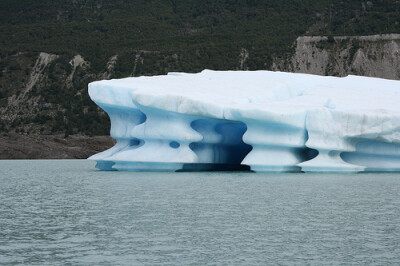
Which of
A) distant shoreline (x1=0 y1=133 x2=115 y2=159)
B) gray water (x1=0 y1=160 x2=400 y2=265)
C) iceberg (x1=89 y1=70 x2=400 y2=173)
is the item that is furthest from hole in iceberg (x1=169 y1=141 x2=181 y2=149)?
distant shoreline (x1=0 y1=133 x2=115 y2=159)

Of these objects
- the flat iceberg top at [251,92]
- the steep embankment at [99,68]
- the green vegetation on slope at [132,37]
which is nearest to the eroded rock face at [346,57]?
the steep embankment at [99,68]

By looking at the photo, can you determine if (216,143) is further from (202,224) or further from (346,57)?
(346,57)

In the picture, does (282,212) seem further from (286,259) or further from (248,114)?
(248,114)

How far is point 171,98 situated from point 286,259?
45.7 feet

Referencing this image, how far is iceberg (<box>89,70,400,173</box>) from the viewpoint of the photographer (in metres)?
22.2

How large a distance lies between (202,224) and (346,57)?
55.7 m

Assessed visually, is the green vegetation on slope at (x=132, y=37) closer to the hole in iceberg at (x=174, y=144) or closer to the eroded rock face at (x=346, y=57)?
the eroded rock face at (x=346, y=57)

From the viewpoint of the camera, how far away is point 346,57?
214 ft

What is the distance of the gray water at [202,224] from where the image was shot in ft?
30.7

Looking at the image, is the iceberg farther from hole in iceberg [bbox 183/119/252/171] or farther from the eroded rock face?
the eroded rock face

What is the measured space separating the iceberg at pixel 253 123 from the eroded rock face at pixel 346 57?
3853 cm

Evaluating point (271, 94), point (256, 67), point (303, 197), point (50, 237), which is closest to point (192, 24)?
point (256, 67)

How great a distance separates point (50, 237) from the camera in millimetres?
10570

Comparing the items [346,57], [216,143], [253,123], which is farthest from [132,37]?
[253,123]
